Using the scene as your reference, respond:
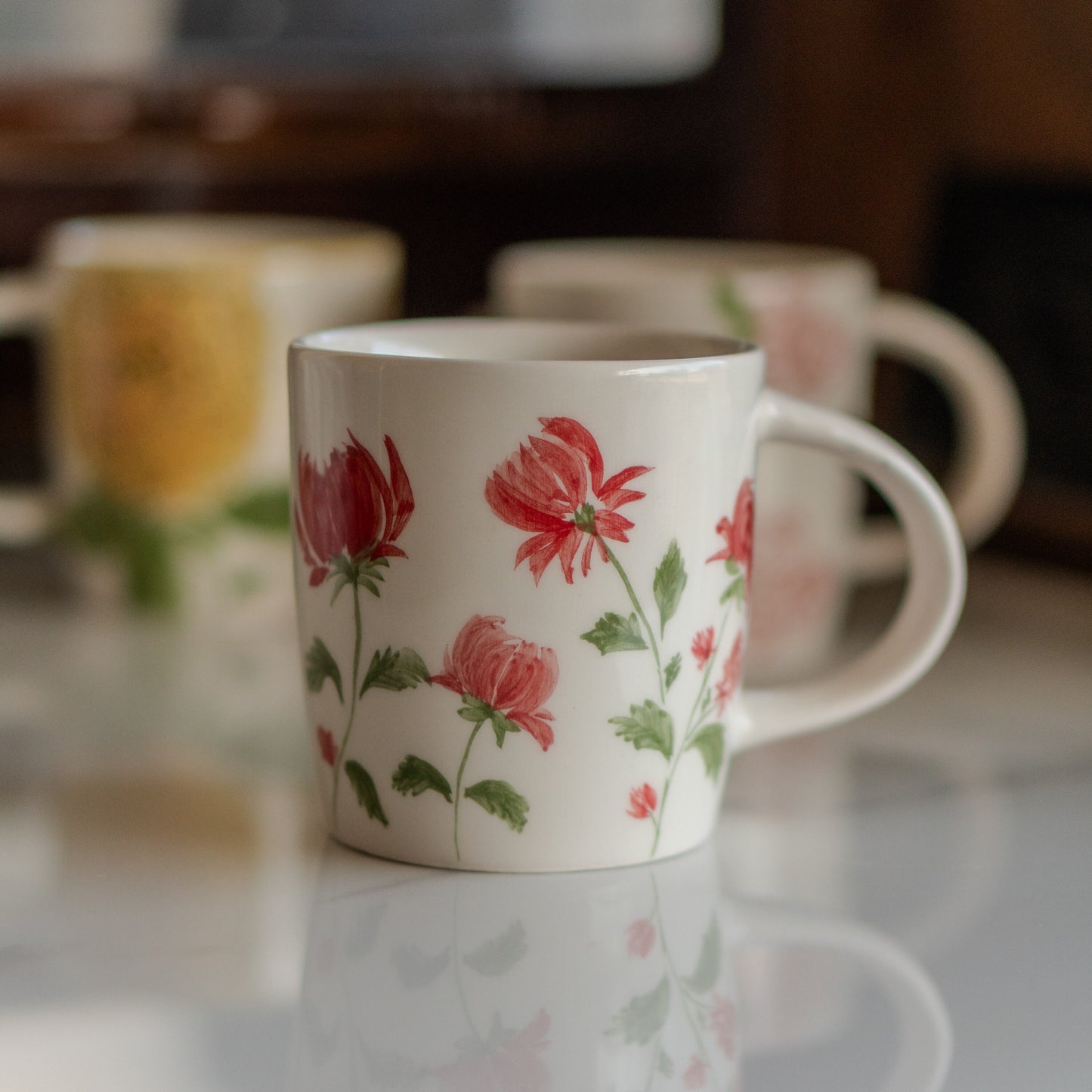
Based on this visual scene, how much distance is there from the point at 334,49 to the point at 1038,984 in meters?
0.61

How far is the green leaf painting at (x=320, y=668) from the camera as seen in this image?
42 cm

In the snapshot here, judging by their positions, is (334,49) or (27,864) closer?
(27,864)

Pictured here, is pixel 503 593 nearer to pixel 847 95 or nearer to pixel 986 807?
pixel 986 807

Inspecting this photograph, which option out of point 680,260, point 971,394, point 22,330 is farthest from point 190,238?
point 971,394

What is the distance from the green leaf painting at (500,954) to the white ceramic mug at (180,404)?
29cm

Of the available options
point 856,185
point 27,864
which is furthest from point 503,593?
point 856,185

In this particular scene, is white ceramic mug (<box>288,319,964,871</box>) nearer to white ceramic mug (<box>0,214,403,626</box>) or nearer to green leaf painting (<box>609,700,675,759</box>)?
green leaf painting (<box>609,700,675,759</box>)

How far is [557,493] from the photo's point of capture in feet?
1.29

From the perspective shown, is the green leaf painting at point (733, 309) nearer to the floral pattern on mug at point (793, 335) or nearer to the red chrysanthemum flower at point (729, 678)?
the floral pattern on mug at point (793, 335)

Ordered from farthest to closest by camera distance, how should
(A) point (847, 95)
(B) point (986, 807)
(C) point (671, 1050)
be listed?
(A) point (847, 95), (B) point (986, 807), (C) point (671, 1050)

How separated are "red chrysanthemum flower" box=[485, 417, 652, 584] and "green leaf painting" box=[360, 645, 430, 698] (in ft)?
0.13

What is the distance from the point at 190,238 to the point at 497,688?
403 mm

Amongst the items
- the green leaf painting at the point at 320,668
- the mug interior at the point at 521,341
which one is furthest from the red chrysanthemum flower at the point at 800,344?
the green leaf painting at the point at 320,668

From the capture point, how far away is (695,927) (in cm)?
40
